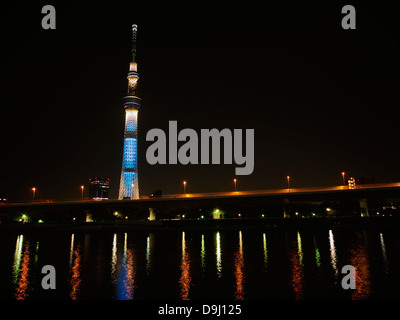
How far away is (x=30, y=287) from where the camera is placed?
17.4 meters

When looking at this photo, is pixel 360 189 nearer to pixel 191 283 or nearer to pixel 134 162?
pixel 191 283

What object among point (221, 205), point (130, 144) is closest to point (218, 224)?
point (221, 205)

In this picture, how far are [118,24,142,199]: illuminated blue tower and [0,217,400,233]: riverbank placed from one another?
172 feet

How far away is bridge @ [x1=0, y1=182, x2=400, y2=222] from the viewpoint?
77.7 m

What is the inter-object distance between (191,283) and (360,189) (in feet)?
219

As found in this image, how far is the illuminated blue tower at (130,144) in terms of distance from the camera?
137m

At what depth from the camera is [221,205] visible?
336 feet

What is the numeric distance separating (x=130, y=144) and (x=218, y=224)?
76.6 meters

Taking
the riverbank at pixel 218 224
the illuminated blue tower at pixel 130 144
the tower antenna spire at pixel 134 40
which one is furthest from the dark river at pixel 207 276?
the tower antenna spire at pixel 134 40

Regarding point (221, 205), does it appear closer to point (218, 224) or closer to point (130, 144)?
point (218, 224)

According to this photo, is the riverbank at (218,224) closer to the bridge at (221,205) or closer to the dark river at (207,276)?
the bridge at (221,205)

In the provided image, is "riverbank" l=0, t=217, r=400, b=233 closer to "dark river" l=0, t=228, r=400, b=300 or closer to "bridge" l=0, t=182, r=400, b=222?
"bridge" l=0, t=182, r=400, b=222
